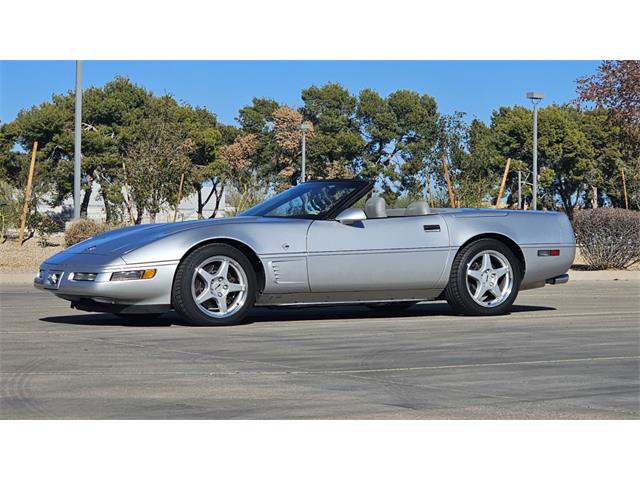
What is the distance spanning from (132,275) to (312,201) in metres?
2.06

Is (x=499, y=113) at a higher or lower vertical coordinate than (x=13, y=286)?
higher

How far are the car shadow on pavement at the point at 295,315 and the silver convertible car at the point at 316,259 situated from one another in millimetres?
308

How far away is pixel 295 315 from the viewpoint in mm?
11844

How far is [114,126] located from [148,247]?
51.1 meters

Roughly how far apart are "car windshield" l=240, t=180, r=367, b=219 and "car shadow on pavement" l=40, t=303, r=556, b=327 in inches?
36.8

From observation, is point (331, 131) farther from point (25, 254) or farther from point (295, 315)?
point (295, 315)

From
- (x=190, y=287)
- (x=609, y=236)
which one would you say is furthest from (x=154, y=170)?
(x=190, y=287)

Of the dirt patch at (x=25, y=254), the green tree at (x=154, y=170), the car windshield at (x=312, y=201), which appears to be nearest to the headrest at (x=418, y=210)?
the car windshield at (x=312, y=201)

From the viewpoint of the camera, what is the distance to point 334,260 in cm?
1082

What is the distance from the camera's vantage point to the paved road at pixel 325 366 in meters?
5.98

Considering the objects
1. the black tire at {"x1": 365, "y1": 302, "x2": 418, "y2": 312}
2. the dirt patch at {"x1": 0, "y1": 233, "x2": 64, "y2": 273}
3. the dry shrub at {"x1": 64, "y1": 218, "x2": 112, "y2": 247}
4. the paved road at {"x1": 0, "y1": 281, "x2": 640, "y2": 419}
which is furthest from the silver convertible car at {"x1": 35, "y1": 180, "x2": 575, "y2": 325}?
the dry shrub at {"x1": 64, "y1": 218, "x2": 112, "y2": 247}
